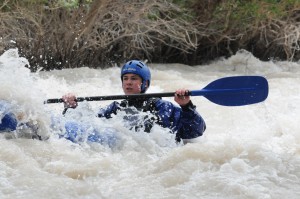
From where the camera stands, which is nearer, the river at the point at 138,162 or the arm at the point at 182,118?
the river at the point at 138,162

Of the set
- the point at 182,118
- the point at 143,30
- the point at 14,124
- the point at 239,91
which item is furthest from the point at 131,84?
the point at 143,30

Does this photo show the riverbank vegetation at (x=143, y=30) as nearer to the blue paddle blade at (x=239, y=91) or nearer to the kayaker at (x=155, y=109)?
the kayaker at (x=155, y=109)

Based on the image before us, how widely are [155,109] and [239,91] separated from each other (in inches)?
27.9

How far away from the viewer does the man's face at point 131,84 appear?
482 centimetres

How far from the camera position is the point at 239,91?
4.78 metres

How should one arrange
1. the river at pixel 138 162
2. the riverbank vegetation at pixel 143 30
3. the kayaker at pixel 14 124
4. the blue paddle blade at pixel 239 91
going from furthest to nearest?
the riverbank vegetation at pixel 143 30
the blue paddle blade at pixel 239 91
the kayaker at pixel 14 124
the river at pixel 138 162

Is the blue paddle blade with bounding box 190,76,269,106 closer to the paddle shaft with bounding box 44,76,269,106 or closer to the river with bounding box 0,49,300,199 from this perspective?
the paddle shaft with bounding box 44,76,269,106

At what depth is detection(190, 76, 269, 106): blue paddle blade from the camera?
4.77 m

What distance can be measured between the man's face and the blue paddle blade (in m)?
0.54

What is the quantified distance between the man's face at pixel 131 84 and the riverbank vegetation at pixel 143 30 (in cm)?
331

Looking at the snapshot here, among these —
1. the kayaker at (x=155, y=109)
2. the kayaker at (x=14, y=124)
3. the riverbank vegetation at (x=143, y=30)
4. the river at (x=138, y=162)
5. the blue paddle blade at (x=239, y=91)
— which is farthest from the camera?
the riverbank vegetation at (x=143, y=30)

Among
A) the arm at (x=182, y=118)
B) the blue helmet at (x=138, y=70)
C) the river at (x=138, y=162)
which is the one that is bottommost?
the river at (x=138, y=162)

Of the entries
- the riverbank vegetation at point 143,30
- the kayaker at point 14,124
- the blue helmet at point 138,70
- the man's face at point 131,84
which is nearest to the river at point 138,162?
the kayaker at point 14,124

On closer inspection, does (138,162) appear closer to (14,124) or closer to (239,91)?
(14,124)
